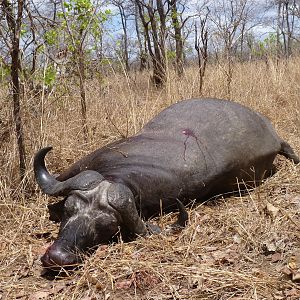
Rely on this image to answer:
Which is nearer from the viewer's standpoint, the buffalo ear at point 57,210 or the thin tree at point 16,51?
the buffalo ear at point 57,210

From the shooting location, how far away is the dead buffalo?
2.80 m

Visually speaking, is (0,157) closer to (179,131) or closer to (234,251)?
(179,131)

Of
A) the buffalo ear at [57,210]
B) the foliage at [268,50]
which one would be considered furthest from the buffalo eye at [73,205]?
the foliage at [268,50]

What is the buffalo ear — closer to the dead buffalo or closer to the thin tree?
the dead buffalo

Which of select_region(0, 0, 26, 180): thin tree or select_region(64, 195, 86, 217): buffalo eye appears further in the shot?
select_region(0, 0, 26, 180): thin tree

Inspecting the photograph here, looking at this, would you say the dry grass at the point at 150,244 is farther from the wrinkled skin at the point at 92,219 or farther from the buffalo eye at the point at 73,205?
the buffalo eye at the point at 73,205

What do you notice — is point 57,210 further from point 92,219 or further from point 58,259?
point 58,259

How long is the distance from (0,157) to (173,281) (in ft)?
6.53

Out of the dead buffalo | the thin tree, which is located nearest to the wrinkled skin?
the dead buffalo

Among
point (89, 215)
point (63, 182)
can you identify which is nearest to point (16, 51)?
point (63, 182)

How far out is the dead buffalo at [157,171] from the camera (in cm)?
280

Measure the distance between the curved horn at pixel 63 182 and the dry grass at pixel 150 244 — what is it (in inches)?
14.1

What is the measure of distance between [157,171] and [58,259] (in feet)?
3.53

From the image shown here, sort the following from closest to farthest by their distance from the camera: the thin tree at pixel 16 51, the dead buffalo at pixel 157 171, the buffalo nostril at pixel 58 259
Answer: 1. the buffalo nostril at pixel 58 259
2. the dead buffalo at pixel 157 171
3. the thin tree at pixel 16 51
